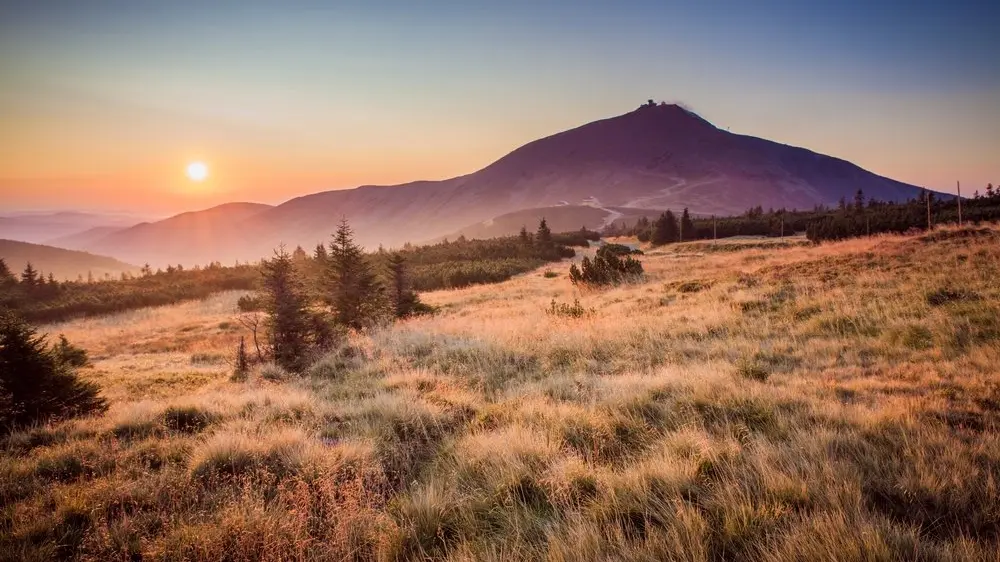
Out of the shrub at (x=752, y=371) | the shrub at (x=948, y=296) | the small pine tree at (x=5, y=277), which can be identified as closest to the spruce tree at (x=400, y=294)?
the shrub at (x=752, y=371)

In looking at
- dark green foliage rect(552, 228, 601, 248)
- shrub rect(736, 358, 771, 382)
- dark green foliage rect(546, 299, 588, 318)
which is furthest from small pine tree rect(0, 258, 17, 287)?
dark green foliage rect(552, 228, 601, 248)

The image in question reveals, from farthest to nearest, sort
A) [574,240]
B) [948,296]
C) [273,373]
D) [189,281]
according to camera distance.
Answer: [574,240] → [189,281] → [273,373] → [948,296]

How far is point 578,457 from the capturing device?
414 centimetres

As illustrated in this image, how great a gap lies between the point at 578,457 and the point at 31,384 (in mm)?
9232

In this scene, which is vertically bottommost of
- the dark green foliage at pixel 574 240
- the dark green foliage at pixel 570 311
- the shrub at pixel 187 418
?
the shrub at pixel 187 418

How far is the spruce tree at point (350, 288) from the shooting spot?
17.5m

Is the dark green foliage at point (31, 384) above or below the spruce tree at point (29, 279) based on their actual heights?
below

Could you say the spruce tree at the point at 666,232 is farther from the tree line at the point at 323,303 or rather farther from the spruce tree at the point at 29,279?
the spruce tree at the point at 29,279

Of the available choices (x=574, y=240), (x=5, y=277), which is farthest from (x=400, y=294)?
(x=574, y=240)

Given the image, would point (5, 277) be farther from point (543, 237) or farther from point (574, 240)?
point (574, 240)

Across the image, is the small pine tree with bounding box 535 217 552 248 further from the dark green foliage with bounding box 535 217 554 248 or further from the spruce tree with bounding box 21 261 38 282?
the spruce tree with bounding box 21 261 38 282

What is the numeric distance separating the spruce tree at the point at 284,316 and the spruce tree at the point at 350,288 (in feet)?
14.5

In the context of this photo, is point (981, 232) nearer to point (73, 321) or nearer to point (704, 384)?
point (704, 384)

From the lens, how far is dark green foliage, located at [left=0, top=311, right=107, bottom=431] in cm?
683
